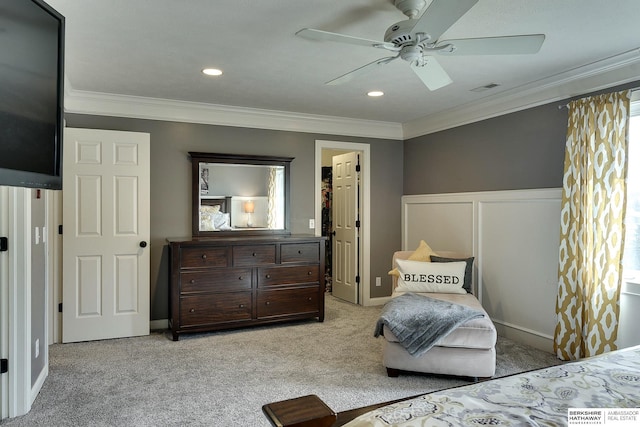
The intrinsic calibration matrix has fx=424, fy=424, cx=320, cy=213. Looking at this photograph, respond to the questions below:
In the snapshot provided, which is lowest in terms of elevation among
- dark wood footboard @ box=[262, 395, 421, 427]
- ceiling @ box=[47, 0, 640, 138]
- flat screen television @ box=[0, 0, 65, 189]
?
dark wood footboard @ box=[262, 395, 421, 427]

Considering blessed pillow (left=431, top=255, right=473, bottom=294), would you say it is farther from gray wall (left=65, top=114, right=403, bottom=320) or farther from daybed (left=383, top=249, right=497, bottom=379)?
gray wall (left=65, top=114, right=403, bottom=320)

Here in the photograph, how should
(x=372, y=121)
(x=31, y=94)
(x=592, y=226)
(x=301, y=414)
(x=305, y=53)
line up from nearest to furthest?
(x=301, y=414) → (x=31, y=94) → (x=305, y=53) → (x=592, y=226) → (x=372, y=121)

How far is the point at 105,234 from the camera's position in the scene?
3996 millimetres

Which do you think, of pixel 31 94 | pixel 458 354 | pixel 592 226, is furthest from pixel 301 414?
pixel 592 226

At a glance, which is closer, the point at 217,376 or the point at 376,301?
the point at 217,376

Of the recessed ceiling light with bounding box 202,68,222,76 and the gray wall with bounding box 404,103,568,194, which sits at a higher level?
the recessed ceiling light with bounding box 202,68,222,76

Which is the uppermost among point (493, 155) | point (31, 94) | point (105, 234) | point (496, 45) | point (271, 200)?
point (496, 45)

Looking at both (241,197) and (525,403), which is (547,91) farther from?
(525,403)

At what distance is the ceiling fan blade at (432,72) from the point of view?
2.42 metres

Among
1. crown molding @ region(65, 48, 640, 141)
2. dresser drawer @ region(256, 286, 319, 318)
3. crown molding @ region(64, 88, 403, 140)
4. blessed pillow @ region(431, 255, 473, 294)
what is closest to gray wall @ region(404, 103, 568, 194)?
crown molding @ region(65, 48, 640, 141)

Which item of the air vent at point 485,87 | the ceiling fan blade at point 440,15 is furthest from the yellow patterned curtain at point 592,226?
the ceiling fan blade at point 440,15

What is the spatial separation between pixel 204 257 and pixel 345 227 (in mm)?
2310

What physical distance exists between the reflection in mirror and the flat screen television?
293 centimetres

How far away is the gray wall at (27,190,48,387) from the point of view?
2.75 meters
